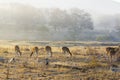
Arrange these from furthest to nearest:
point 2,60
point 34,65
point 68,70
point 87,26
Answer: point 87,26
point 2,60
point 34,65
point 68,70

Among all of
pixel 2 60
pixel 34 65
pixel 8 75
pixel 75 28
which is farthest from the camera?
pixel 75 28

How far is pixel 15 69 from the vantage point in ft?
92.9

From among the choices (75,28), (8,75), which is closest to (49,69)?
(8,75)

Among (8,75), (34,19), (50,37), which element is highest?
Result: (34,19)

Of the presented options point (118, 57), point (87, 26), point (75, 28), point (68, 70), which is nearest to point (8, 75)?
point (68, 70)

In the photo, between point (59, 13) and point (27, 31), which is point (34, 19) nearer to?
point (59, 13)

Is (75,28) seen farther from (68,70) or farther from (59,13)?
(68,70)

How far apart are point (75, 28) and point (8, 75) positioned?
103226 millimetres

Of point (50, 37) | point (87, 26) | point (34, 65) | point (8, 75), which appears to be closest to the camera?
point (8, 75)

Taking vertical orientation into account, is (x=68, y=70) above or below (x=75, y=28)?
below

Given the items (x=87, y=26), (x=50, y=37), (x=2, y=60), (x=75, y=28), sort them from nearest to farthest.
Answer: (x=2, y=60) < (x=50, y=37) < (x=75, y=28) < (x=87, y=26)

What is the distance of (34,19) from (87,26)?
22.0 metres

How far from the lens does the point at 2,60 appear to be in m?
33.4

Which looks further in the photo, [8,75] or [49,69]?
[49,69]
